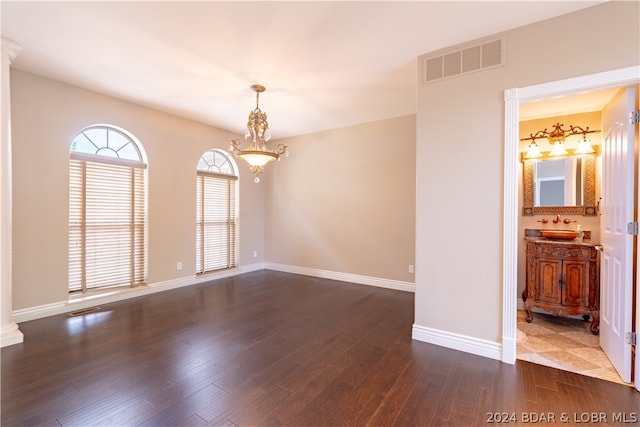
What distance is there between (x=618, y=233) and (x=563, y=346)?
1.26m

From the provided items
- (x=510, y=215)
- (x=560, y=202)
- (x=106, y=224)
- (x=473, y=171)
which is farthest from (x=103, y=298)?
(x=560, y=202)

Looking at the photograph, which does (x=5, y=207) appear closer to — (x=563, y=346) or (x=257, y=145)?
(x=257, y=145)

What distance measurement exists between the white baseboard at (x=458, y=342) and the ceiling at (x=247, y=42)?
2845mm

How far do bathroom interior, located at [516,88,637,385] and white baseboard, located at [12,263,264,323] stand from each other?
4914 mm

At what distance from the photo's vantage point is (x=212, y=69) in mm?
3176

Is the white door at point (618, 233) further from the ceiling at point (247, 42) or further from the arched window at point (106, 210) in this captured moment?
the arched window at point (106, 210)

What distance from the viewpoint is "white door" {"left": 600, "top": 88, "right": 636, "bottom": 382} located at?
2.15 metres

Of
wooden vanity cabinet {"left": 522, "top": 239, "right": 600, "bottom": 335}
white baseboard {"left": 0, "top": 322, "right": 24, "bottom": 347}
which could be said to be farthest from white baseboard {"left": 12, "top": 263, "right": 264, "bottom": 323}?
wooden vanity cabinet {"left": 522, "top": 239, "right": 600, "bottom": 335}

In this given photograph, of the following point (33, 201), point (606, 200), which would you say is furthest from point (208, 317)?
point (606, 200)

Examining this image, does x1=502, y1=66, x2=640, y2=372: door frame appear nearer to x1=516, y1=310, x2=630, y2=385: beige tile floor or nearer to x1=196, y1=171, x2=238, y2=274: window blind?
x1=516, y1=310, x2=630, y2=385: beige tile floor

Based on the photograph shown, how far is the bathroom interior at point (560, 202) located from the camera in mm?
3001

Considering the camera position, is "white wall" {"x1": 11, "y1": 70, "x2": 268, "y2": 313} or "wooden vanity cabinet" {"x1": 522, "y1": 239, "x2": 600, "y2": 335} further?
"white wall" {"x1": 11, "y1": 70, "x2": 268, "y2": 313}

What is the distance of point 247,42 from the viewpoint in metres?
2.67

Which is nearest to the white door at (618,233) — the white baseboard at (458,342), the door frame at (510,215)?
the door frame at (510,215)
